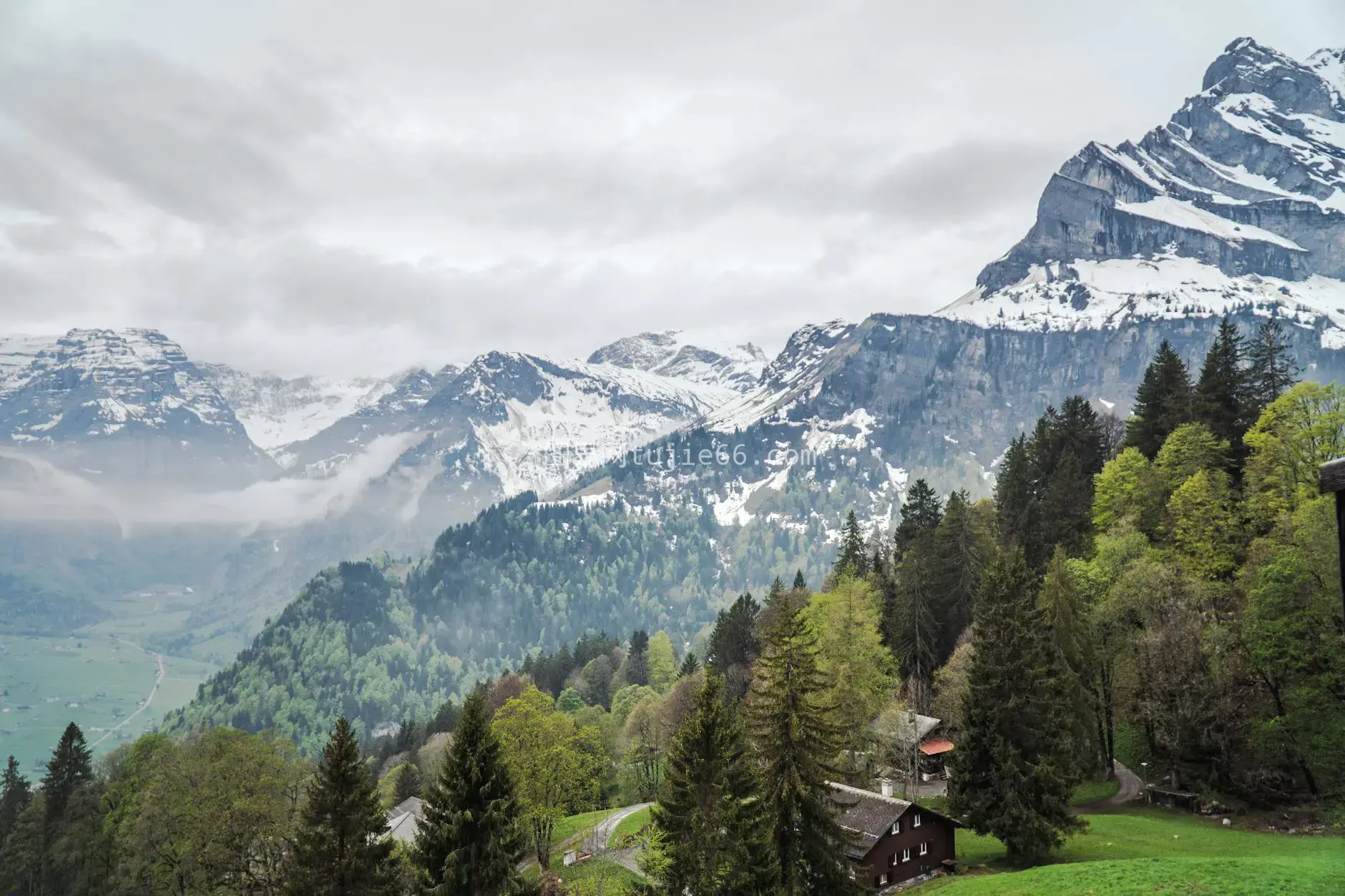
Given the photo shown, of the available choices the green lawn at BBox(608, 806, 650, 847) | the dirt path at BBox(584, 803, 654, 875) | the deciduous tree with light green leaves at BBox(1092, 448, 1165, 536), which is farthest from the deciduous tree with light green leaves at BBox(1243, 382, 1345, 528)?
the green lawn at BBox(608, 806, 650, 847)

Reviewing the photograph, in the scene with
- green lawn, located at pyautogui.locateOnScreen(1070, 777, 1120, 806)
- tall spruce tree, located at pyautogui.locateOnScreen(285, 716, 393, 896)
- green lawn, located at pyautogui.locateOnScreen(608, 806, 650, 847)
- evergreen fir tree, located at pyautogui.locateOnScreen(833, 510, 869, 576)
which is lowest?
green lawn, located at pyautogui.locateOnScreen(608, 806, 650, 847)

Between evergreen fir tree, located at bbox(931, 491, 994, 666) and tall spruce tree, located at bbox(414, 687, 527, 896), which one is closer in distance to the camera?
tall spruce tree, located at bbox(414, 687, 527, 896)

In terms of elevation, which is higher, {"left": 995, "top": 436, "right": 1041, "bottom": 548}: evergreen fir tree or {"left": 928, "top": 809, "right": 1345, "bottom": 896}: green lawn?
{"left": 995, "top": 436, "right": 1041, "bottom": 548}: evergreen fir tree

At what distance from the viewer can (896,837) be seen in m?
44.3

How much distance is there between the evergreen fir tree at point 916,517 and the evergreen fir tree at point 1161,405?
72.9 feet

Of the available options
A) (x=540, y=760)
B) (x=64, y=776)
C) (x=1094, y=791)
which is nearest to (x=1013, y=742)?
(x=1094, y=791)

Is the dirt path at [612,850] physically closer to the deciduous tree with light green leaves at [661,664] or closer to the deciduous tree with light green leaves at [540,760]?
the deciduous tree with light green leaves at [540,760]

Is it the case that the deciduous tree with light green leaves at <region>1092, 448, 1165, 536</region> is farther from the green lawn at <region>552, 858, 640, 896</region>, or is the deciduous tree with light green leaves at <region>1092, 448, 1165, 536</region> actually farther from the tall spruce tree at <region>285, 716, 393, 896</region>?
the tall spruce tree at <region>285, 716, 393, 896</region>

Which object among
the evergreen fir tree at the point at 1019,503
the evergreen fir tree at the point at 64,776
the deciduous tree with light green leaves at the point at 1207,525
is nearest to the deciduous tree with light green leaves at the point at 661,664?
the evergreen fir tree at the point at 1019,503

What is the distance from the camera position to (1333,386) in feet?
177

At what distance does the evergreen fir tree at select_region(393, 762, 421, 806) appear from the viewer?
9738 centimetres

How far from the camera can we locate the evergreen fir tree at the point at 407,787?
9738 cm

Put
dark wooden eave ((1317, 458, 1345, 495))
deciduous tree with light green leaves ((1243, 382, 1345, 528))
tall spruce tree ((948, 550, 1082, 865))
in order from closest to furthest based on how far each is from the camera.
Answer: dark wooden eave ((1317, 458, 1345, 495))
tall spruce tree ((948, 550, 1082, 865))
deciduous tree with light green leaves ((1243, 382, 1345, 528))

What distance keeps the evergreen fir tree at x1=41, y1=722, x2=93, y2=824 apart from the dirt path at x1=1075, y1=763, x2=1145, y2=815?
257ft
